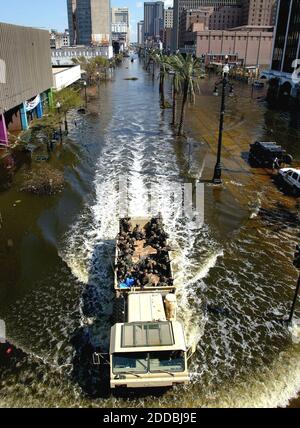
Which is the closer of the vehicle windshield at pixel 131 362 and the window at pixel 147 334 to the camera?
the vehicle windshield at pixel 131 362

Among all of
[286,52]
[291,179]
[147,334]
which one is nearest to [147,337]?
[147,334]

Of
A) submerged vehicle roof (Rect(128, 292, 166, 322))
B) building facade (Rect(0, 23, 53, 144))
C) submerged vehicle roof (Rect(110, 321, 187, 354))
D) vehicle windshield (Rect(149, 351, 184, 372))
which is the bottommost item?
vehicle windshield (Rect(149, 351, 184, 372))

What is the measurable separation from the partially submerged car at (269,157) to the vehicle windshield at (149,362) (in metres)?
25.3

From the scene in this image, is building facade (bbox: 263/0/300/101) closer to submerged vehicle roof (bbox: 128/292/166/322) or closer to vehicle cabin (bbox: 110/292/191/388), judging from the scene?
submerged vehicle roof (bbox: 128/292/166/322)

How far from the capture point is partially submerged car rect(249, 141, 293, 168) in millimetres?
32500

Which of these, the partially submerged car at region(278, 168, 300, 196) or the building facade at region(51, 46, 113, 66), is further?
the building facade at region(51, 46, 113, 66)

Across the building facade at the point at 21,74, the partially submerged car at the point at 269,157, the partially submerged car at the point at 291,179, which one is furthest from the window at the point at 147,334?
the building facade at the point at 21,74

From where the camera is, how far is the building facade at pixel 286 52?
72.8 meters

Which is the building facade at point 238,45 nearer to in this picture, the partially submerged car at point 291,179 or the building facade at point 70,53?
the building facade at point 70,53

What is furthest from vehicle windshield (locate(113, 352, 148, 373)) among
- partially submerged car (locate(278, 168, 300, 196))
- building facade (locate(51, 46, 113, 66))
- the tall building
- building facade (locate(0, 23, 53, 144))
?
building facade (locate(51, 46, 113, 66))

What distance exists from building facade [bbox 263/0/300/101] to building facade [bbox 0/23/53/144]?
49864 mm

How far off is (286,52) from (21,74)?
61920 mm
